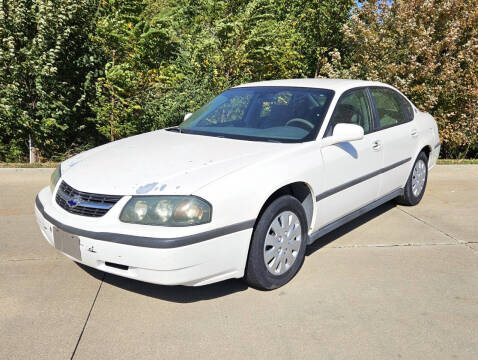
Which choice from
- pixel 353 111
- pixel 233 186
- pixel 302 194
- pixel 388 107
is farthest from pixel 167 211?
pixel 388 107

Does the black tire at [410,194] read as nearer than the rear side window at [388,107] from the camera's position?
No

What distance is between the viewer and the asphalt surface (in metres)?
2.78

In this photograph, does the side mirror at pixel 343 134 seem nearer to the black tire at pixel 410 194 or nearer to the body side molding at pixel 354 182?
the body side molding at pixel 354 182

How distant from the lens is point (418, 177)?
5645 millimetres

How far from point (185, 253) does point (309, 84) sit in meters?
2.33

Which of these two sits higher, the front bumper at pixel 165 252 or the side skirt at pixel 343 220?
the front bumper at pixel 165 252

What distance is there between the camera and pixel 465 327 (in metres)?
3.04

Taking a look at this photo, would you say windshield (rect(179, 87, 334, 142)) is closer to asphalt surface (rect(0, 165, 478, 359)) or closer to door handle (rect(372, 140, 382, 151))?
door handle (rect(372, 140, 382, 151))

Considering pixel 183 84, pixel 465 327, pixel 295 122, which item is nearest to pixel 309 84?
pixel 295 122

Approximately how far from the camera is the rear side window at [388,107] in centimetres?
482

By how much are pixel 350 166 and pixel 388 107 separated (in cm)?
130

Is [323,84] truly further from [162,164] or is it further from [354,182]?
[162,164]

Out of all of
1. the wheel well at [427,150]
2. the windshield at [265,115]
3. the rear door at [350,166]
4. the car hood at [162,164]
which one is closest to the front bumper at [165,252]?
the car hood at [162,164]

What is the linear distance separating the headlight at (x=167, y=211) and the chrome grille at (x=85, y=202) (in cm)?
15
